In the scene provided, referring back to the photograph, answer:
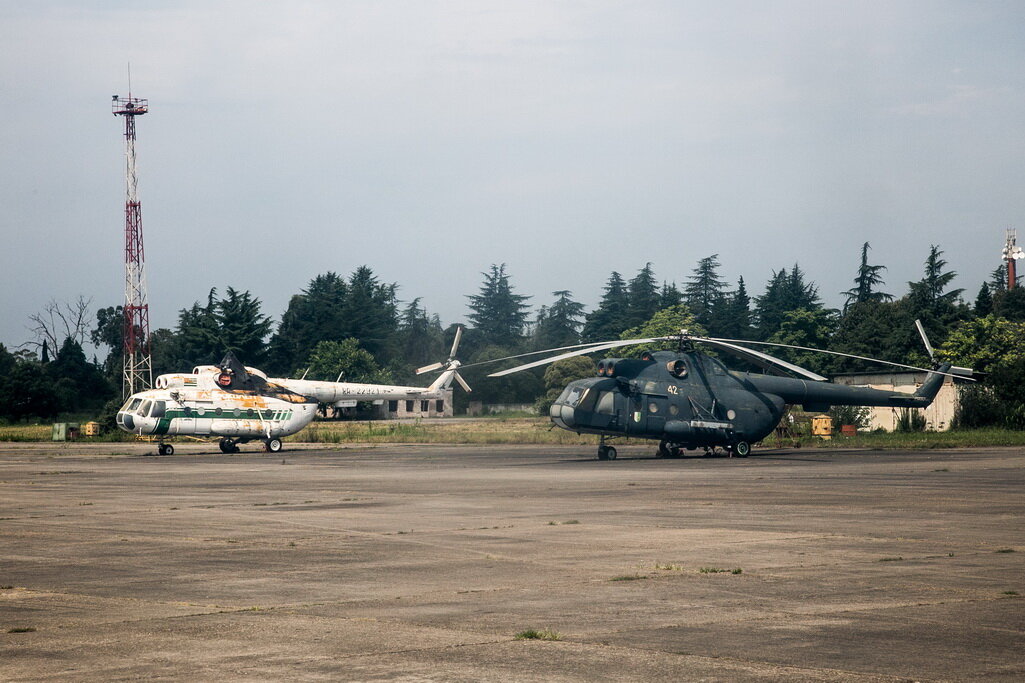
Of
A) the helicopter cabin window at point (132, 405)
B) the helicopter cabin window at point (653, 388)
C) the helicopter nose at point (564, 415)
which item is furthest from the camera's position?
the helicopter cabin window at point (132, 405)

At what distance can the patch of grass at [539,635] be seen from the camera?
8.28m

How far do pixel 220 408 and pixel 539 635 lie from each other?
140 feet

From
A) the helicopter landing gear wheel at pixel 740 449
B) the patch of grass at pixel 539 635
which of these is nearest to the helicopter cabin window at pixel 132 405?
the helicopter landing gear wheel at pixel 740 449

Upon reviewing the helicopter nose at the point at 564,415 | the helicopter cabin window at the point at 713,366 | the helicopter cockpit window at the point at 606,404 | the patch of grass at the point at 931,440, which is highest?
the helicopter cabin window at the point at 713,366

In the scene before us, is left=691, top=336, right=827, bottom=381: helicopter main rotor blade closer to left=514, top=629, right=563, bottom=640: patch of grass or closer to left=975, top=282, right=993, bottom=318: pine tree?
left=514, top=629, right=563, bottom=640: patch of grass

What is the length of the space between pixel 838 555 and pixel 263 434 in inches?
1582

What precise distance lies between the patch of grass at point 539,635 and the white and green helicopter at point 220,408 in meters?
38.0

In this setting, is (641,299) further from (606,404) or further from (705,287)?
(606,404)

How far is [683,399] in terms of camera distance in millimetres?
40656

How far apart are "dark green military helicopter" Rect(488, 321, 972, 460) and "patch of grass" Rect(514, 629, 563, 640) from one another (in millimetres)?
29090

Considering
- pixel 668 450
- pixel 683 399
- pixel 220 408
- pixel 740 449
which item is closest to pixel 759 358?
pixel 683 399

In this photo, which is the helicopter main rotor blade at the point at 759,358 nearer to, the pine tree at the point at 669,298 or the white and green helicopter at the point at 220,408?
the white and green helicopter at the point at 220,408

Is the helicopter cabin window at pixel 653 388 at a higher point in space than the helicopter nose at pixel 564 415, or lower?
higher

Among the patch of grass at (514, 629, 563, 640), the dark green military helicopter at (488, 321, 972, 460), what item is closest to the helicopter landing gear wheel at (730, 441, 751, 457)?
the dark green military helicopter at (488, 321, 972, 460)
